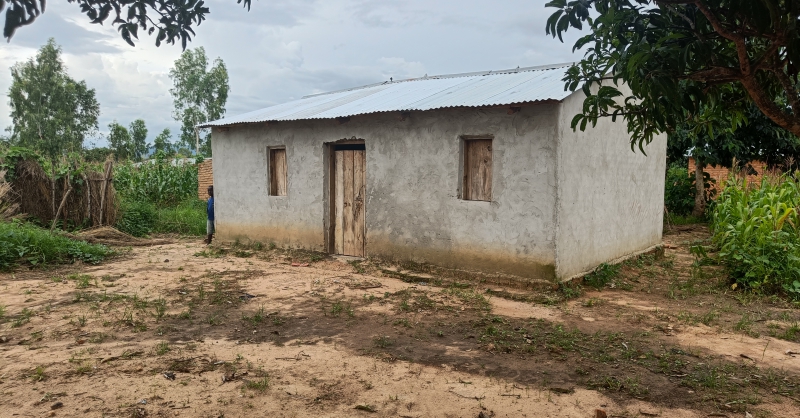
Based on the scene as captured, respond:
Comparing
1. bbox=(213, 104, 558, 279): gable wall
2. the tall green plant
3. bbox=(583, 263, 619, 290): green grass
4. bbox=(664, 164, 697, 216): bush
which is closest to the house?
bbox=(213, 104, 558, 279): gable wall

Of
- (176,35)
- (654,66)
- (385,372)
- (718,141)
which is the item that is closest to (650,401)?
(385,372)

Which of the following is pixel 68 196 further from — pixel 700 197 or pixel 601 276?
pixel 700 197

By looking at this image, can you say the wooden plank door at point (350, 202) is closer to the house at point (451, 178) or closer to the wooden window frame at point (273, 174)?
the house at point (451, 178)

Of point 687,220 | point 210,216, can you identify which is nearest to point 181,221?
point 210,216

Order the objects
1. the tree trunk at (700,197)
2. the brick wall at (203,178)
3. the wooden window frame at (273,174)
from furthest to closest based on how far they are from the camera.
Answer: the brick wall at (203,178), the tree trunk at (700,197), the wooden window frame at (273,174)

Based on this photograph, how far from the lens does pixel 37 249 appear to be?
921cm

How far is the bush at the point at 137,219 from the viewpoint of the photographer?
13.3 metres

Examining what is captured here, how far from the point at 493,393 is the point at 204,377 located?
7.45ft

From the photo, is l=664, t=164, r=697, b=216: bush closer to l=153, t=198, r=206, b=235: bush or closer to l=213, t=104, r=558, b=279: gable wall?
l=213, t=104, r=558, b=279: gable wall

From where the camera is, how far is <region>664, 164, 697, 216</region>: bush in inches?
637

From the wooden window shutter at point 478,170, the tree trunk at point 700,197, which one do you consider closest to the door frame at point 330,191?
the wooden window shutter at point 478,170

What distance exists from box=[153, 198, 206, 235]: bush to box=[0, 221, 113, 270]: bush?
12.4 feet

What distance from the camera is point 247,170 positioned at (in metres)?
10.9

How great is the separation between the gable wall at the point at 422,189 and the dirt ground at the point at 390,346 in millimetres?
449
